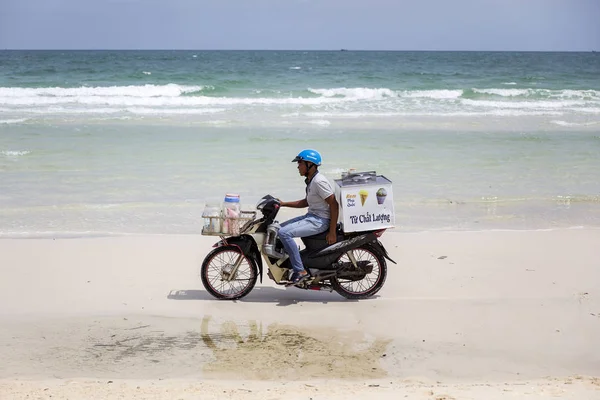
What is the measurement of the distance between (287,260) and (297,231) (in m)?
0.33

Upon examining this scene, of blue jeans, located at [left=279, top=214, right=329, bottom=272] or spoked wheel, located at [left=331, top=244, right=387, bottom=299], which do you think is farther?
spoked wheel, located at [left=331, top=244, right=387, bottom=299]

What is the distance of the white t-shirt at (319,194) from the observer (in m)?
6.37

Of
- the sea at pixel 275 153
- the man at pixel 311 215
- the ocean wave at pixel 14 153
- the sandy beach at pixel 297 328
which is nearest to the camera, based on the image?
the sandy beach at pixel 297 328

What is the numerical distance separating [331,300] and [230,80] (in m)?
31.6

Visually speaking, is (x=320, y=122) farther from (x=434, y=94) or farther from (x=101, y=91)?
(x=101, y=91)

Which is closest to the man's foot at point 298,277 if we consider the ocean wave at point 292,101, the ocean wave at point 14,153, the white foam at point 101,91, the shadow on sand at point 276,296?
the shadow on sand at point 276,296

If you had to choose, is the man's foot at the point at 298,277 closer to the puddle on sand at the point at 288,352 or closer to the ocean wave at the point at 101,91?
the puddle on sand at the point at 288,352

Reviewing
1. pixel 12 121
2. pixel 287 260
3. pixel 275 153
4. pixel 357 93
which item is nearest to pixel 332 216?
pixel 287 260

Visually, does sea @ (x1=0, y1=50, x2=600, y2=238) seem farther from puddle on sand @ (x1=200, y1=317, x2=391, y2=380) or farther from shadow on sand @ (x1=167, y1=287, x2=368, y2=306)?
puddle on sand @ (x1=200, y1=317, x2=391, y2=380)

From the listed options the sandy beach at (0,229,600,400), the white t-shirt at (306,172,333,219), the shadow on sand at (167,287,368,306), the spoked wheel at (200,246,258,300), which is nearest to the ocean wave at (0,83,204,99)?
the sandy beach at (0,229,600,400)

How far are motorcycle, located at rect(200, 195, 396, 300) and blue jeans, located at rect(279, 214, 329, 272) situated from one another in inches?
3.1

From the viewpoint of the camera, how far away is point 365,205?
6.50 metres

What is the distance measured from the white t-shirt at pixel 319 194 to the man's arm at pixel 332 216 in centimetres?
5

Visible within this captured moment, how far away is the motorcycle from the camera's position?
649 cm
